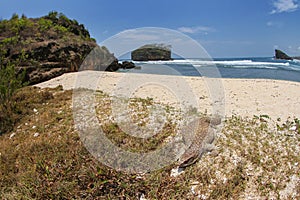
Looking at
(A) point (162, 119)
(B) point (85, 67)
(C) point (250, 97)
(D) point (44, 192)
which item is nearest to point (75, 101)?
(A) point (162, 119)

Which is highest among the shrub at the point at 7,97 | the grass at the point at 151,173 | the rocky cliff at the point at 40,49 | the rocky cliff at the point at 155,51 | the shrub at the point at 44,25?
the shrub at the point at 44,25

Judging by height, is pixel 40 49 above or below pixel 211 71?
above

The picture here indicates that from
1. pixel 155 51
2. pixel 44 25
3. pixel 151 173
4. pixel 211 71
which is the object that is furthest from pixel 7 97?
pixel 211 71

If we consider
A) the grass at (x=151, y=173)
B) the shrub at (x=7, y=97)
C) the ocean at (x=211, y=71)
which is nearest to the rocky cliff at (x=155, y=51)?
the ocean at (x=211, y=71)

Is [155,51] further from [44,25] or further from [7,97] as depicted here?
[44,25]

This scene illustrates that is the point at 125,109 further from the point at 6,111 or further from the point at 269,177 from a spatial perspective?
the point at 269,177

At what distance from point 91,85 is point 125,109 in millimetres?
3577

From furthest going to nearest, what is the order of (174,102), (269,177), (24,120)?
(174,102), (24,120), (269,177)

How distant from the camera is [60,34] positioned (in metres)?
12.5

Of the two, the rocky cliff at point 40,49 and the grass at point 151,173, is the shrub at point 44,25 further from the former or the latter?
the grass at point 151,173

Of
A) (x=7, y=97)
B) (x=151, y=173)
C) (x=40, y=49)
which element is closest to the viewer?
(x=151, y=173)

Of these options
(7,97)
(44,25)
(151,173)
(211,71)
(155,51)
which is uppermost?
(44,25)

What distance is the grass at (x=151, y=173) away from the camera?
2.46 metres

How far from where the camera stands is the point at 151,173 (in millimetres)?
2748
